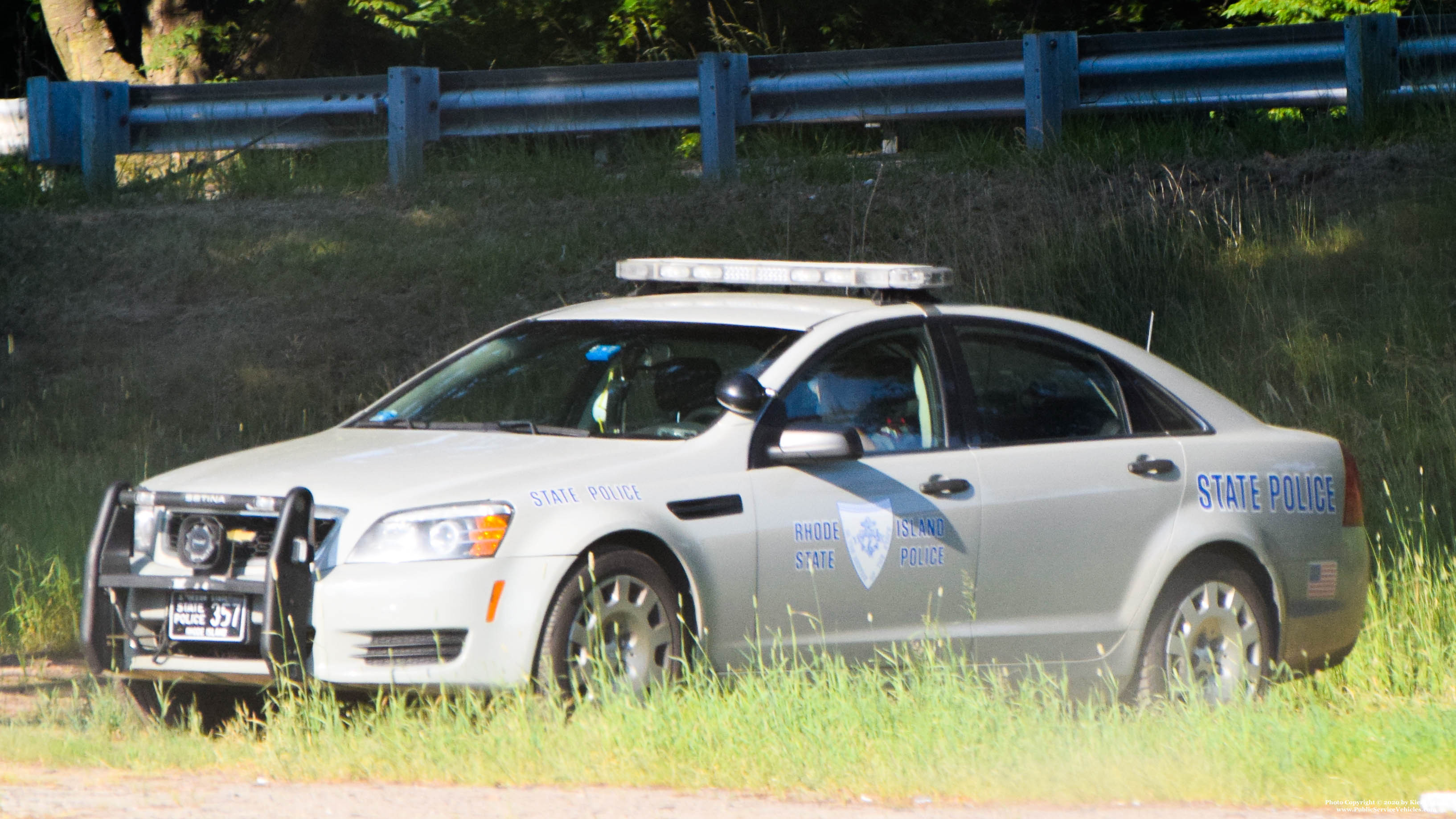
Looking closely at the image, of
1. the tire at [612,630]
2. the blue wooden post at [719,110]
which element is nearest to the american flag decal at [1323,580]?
the tire at [612,630]

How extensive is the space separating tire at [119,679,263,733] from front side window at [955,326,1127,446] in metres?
2.64

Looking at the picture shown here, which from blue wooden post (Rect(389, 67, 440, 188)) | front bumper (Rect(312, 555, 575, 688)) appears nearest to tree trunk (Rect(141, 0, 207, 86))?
blue wooden post (Rect(389, 67, 440, 188))

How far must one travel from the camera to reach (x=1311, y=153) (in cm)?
1163

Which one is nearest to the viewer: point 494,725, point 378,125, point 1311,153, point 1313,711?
point 494,725

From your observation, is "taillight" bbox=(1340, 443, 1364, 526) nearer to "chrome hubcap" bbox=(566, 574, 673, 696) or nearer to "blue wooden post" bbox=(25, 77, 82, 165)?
"chrome hubcap" bbox=(566, 574, 673, 696)

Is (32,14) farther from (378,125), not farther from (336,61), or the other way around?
(378,125)

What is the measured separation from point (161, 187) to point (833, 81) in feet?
18.0

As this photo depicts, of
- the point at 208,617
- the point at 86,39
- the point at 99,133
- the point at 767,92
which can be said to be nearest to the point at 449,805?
the point at 208,617

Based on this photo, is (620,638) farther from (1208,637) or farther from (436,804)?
(1208,637)

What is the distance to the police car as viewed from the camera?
197 inches

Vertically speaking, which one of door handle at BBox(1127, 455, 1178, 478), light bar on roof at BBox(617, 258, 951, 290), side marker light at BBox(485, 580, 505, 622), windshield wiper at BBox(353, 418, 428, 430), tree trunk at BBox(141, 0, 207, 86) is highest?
tree trunk at BBox(141, 0, 207, 86)

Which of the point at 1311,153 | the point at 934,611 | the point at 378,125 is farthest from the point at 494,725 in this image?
the point at 378,125

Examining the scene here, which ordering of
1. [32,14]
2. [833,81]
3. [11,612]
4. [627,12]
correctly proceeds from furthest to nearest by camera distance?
[32,14]
[627,12]
[833,81]
[11,612]

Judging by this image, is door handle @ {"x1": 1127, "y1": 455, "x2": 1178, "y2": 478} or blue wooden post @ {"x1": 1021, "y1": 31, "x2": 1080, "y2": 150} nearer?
door handle @ {"x1": 1127, "y1": 455, "x2": 1178, "y2": 478}
